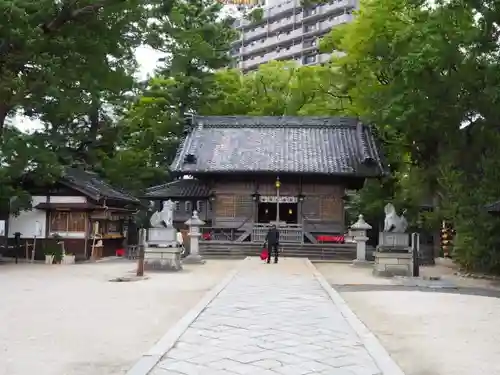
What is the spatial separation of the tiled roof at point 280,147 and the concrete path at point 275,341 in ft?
62.2

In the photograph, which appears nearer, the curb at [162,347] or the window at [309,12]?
the curb at [162,347]

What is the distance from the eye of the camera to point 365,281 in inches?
711

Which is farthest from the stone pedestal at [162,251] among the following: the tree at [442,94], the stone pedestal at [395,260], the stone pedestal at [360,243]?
the tree at [442,94]

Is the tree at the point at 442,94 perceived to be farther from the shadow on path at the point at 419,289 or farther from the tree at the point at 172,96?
the tree at the point at 172,96

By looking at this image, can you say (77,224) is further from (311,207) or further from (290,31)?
(290,31)

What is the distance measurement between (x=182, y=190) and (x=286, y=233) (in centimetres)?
732

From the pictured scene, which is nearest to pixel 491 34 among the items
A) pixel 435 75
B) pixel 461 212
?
pixel 435 75

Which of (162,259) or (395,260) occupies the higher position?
(395,260)

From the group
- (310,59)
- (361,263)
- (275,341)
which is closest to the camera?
(275,341)

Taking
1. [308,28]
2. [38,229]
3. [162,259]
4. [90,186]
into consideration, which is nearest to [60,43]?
[162,259]

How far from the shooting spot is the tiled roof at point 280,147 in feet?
103

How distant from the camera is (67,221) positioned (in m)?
27.5

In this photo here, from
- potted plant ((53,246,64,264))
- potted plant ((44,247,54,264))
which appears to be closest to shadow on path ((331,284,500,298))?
potted plant ((53,246,64,264))

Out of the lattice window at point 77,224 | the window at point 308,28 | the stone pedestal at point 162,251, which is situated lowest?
the stone pedestal at point 162,251
